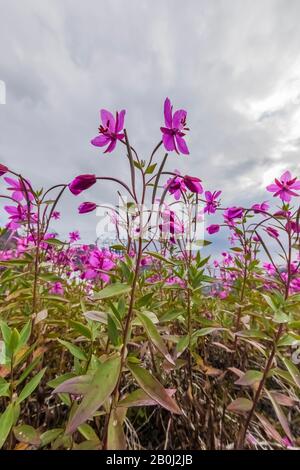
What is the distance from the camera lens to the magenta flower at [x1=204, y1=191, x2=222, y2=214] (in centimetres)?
223

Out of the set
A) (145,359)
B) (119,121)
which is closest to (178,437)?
(145,359)

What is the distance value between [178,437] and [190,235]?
4.48ft

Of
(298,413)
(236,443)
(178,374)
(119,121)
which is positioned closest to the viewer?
(119,121)

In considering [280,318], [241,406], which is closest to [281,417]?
[241,406]

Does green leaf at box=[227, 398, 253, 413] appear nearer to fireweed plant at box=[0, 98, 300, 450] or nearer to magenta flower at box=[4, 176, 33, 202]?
fireweed plant at box=[0, 98, 300, 450]

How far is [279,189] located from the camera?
198 centimetres

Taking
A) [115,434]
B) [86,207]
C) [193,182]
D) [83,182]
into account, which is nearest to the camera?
[115,434]

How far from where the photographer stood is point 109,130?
1.27m

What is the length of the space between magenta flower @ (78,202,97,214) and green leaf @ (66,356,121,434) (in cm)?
76

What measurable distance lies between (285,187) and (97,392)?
1810 millimetres

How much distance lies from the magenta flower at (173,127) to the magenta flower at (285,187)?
1.03 meters

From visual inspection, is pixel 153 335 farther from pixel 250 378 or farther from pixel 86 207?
pixel 86 207
